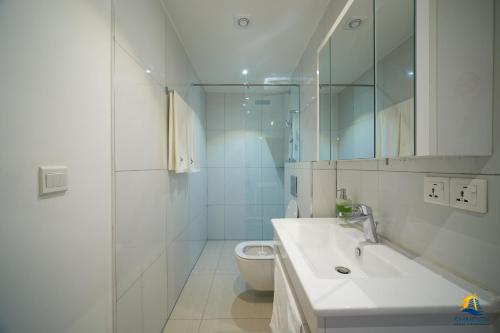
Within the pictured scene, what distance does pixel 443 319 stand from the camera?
1.81 feet

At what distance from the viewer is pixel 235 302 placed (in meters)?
1.80

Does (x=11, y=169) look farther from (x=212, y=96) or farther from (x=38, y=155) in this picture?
(x=212, y=96)

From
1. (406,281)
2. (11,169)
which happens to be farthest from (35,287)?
(406,281)

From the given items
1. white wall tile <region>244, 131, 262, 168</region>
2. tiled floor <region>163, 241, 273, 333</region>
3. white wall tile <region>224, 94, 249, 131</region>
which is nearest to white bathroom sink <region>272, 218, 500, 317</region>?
tiled floor <region>163, 241, 273, 333</region>

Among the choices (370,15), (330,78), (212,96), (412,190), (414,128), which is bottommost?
(412,190)

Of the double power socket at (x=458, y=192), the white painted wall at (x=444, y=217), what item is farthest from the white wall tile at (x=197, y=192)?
the double power socket at (x=458, y=192)

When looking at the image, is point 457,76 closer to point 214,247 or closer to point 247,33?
point 247,33

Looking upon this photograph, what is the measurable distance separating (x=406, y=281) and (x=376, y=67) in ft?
2.72

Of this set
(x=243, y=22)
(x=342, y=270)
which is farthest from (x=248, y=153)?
(x=342, y=270)

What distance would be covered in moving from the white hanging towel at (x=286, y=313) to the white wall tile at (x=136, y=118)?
99 centimetres

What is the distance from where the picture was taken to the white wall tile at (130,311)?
975 millimetres

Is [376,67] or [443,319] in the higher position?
[376,67]

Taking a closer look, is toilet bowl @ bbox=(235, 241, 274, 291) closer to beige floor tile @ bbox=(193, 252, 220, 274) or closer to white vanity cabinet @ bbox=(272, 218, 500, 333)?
beige floor tile @ bbox=(193, 252, 220, 274)

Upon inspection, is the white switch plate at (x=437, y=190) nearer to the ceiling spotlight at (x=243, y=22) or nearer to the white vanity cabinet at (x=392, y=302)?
the white vanity cabinet at (x=392, y=302)
